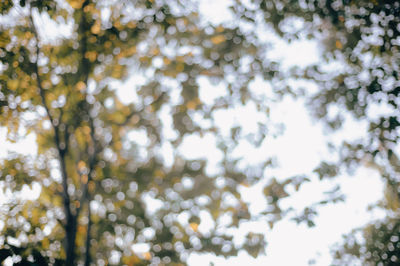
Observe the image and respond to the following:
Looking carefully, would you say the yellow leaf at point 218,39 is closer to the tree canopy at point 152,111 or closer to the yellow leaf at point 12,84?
the tree canopy at point 152,111

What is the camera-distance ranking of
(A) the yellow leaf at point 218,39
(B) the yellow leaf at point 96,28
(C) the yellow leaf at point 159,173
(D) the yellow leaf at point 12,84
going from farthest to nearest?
1. (A) the yellow leaf at point 218,39
2. (C) the yellow leaf at point 159,173
3. (B) the yellow leaf at point 96,28
4. (D) the yellow leaf at point 12,84

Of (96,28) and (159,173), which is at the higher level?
(96,28)

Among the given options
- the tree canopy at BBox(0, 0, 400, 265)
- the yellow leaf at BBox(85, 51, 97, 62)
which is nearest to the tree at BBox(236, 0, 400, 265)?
the tree canopy at BBox(0, 0, 400, 265)

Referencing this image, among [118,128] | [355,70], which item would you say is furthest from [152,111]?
[355,70]

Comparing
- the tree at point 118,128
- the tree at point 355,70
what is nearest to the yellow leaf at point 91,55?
the tree at point 118,128

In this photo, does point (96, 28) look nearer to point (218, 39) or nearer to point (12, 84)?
point (12, 84)

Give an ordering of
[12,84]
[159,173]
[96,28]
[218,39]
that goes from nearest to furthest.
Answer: [12,84] < [96,28] < [159,173] < [218,39]

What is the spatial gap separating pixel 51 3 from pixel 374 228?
8.32m

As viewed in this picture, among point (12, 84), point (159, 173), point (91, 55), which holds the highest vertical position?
point (91, 55)

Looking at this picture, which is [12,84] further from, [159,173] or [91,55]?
[159,173]

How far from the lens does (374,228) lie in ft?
25.3

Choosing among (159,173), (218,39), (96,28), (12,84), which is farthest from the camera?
(218,39)

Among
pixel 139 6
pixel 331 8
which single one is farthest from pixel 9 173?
pixel 331 8

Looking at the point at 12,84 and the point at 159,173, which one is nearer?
the point at 12,84
